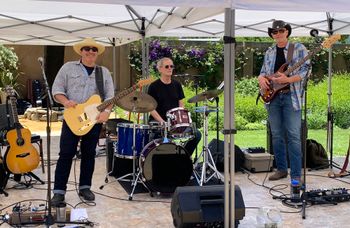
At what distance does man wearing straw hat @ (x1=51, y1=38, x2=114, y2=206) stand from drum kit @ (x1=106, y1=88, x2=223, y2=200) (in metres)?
0.31

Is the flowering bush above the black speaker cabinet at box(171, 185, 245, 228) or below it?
above

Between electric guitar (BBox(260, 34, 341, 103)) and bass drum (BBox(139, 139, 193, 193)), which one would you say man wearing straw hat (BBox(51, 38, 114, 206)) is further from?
electric guitar (BBox(260, 34, 341, 103))

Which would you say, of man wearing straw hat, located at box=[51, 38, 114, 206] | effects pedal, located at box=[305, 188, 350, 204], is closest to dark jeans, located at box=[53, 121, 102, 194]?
man wearing straw hat, located at box=[51, 38, 114, 206]

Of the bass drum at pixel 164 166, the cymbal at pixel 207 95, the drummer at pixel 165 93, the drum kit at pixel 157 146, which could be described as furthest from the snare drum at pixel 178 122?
the drummer at pixel 165 93

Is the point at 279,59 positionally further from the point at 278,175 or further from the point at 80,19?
the point at 80,19

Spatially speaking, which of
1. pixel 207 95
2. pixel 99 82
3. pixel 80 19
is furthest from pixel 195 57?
pixel 99 82

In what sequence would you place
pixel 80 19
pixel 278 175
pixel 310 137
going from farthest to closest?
pixel 310 137 < pixel 80 19 < pixel 278 175

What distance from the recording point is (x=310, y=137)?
971cm

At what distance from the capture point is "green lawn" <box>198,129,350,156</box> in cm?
877

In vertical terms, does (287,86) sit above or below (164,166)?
above

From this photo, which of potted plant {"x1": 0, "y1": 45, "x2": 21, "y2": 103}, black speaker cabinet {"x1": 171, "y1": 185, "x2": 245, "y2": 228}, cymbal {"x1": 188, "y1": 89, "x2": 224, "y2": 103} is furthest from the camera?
potted plant {"x1": 0, "y1": 45, "x2": 21, "y2": 103}

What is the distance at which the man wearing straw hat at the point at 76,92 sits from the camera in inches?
186

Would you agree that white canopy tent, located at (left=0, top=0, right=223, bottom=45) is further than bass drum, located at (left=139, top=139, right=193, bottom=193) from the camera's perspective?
Yes

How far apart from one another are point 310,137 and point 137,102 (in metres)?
5.61
